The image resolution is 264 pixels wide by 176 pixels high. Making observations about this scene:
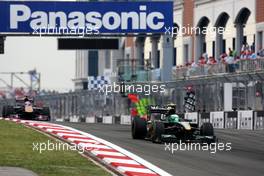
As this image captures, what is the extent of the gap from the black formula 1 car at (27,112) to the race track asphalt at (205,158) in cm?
1197

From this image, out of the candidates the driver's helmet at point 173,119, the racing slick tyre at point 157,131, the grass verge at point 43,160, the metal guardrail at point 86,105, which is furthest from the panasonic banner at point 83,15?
the grass verge at point 43,160

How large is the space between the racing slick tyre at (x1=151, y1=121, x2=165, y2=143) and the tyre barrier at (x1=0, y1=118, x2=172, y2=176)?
1.21 m

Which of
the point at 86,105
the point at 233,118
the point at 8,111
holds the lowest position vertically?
the point at 233,118

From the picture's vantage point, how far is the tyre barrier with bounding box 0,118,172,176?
1557 cm

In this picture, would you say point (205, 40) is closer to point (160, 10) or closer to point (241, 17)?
point (241, 17)

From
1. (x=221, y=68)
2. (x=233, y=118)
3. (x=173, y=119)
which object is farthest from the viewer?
(x=221, y=68)

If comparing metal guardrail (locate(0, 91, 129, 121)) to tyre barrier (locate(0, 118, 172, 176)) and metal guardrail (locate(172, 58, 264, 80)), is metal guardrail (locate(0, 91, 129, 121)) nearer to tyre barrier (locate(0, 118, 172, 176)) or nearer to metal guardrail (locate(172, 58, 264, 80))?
metal guardrail (locate(172, 58, 264, 80))

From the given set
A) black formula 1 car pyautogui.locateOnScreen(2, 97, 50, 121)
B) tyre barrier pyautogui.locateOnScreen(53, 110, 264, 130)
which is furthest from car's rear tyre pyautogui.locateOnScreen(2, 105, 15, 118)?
tyre barrier pyautogui.locateOnScreen(53, 110, 264, 130)

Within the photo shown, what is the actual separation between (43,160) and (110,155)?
6.44ft

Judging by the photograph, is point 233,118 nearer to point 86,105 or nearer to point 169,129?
point 169,129

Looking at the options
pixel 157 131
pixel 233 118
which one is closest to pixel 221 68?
pixel 233 118

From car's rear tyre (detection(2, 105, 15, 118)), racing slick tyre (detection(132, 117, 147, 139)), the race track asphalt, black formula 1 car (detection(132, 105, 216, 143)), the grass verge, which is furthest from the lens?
car's rear tyre (detection(2, 105, 15, 118))

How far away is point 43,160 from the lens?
16.3 m

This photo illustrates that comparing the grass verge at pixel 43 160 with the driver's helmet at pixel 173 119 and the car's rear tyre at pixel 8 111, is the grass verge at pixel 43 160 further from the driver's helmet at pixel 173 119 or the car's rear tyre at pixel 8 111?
the car's rear tyre at pixel 8 111
